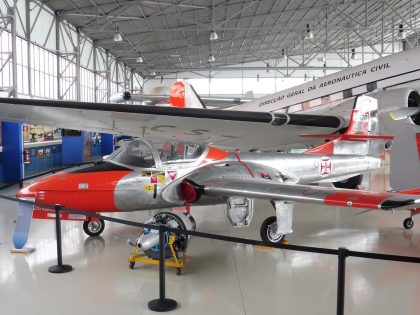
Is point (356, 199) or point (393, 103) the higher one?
point (393, 103)

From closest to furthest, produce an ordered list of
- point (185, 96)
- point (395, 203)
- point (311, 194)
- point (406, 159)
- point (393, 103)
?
1. point (395, 203)
2. point (406, 159)
3. point (311, 194)
4. point (393, 103)
5. point (185, 96)

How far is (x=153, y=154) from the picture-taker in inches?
Result: 240

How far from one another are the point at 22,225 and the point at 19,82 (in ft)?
46.9

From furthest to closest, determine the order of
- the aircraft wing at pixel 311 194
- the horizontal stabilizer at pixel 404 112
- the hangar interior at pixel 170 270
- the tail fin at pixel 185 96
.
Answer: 1. the tail fin at pixel 185 96
2. the horizontal stabilizer at pixel 404 112
3. the aircraft wing at pixel 311 194
4. the hangar interior at pixel 170 270

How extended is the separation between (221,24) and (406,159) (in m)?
19.7

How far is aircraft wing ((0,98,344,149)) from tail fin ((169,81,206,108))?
12.5 ft

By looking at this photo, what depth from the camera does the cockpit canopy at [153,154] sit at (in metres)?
6.07

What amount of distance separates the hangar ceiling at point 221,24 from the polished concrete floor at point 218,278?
14.0 m

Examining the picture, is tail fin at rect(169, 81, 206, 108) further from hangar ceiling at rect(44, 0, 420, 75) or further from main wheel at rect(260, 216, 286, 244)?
hangar ceiling at rect(44, 0, 420, 75)

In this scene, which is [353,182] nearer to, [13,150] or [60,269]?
[60,269]

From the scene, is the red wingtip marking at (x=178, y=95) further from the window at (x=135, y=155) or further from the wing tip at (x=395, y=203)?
the wing tip at (x=395, y=203)

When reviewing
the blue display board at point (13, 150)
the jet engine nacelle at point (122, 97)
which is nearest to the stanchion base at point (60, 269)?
the blue display board at point (13, 150)

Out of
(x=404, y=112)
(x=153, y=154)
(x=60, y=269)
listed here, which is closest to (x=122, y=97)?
(x=404, y=112)

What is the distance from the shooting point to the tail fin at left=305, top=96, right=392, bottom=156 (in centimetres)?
827
